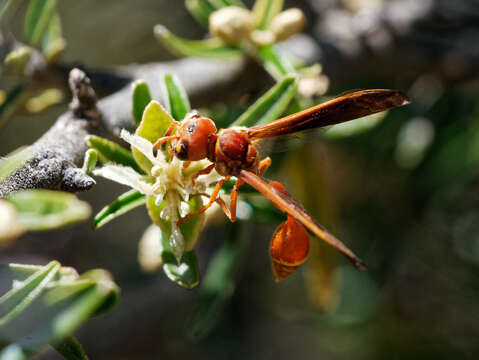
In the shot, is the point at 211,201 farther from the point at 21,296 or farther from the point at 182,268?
the point at 21,296

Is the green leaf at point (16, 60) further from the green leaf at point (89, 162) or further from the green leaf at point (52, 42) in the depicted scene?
the green leaf at point (89, 162)

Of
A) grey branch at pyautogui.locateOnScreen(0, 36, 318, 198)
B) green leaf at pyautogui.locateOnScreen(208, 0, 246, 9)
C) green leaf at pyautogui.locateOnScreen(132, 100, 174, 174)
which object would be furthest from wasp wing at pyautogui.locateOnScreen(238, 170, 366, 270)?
green leaf at pyautogui.locateOnScreen(208, 0, 246, 9)

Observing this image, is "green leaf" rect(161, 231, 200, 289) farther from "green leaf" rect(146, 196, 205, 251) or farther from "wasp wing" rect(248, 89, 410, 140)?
"wasp wing" rect(248, 89, 410, 140)

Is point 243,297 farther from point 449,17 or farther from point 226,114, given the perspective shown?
point 449,17

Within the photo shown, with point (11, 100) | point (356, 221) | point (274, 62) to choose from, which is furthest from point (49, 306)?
point (356, 221)

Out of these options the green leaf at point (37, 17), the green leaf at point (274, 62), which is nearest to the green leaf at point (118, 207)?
the green leaf at point (274, 62)

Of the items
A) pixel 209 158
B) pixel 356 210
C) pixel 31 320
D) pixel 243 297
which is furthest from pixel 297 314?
pixel 31 320
